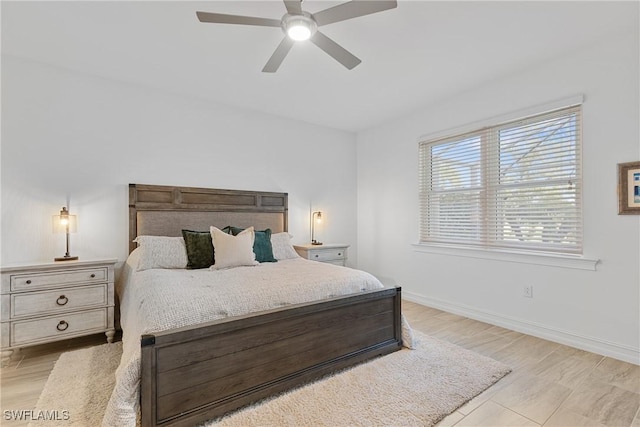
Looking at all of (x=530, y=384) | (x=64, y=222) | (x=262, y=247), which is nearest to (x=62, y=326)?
(x=64, y=222)

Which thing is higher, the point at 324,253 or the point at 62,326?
the point at 324,253

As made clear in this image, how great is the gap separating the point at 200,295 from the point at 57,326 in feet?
5.49

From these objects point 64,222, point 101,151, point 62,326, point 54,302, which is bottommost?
point 62,326

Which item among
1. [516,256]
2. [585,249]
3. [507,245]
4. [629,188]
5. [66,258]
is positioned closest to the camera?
[629,188]

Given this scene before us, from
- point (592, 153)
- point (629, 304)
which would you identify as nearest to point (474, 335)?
point (629, 304)

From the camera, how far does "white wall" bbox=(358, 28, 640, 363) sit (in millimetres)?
2459

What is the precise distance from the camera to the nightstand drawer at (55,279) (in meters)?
2.45

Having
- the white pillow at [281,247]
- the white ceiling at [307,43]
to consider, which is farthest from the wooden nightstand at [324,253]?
the white ceiling at [307,43]

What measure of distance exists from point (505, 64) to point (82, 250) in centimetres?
452

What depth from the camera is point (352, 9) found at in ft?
5.79

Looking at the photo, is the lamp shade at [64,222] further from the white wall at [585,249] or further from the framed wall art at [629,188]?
the framed wall art at [629,188]

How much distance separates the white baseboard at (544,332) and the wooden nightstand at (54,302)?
360cm

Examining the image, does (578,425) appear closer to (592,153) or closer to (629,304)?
(629,304)

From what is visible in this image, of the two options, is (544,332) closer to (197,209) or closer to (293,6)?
(293,6)
